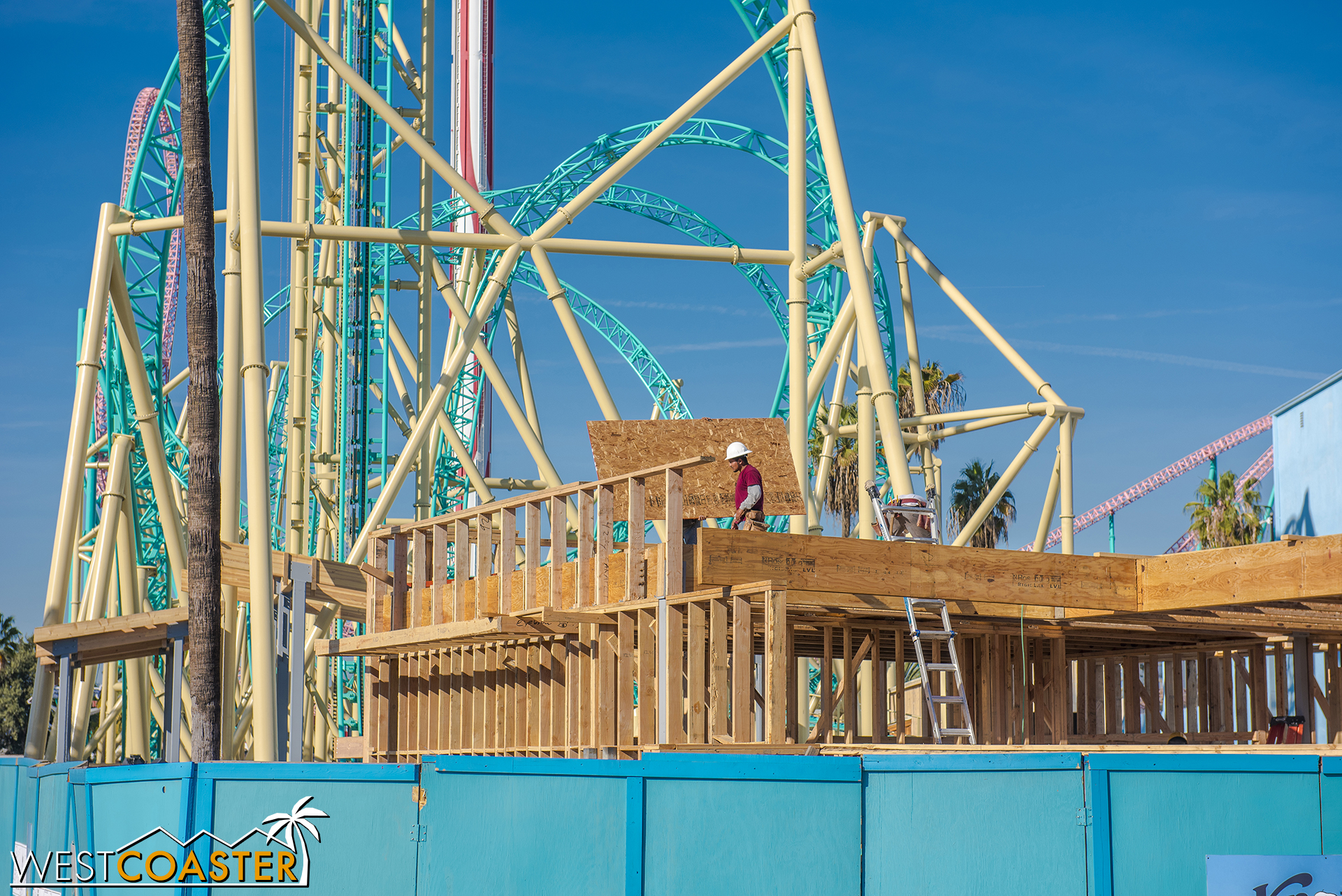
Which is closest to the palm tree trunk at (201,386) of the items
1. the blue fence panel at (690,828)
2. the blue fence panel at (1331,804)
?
the blue fence panel at (690,828)

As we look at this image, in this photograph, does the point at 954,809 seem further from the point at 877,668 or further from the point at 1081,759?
the point at 877,668

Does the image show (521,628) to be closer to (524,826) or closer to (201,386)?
(201,386)

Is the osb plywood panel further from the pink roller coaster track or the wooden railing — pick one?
the pink roller coaster track

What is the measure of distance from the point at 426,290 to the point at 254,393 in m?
9.06

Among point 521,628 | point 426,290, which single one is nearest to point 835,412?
point 426,290

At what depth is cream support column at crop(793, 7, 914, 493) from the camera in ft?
47.8

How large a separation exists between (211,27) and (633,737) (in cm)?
1569

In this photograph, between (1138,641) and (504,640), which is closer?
(504,640)

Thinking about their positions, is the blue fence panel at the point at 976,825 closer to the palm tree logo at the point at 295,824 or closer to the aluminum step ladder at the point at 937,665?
the palm tree logo at the point at 295,824

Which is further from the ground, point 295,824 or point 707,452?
point 707,452

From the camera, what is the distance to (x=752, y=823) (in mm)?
6246

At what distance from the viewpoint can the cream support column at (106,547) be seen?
1878cm

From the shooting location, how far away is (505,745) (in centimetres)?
1338

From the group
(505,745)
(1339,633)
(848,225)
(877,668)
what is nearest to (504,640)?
(505,745)
